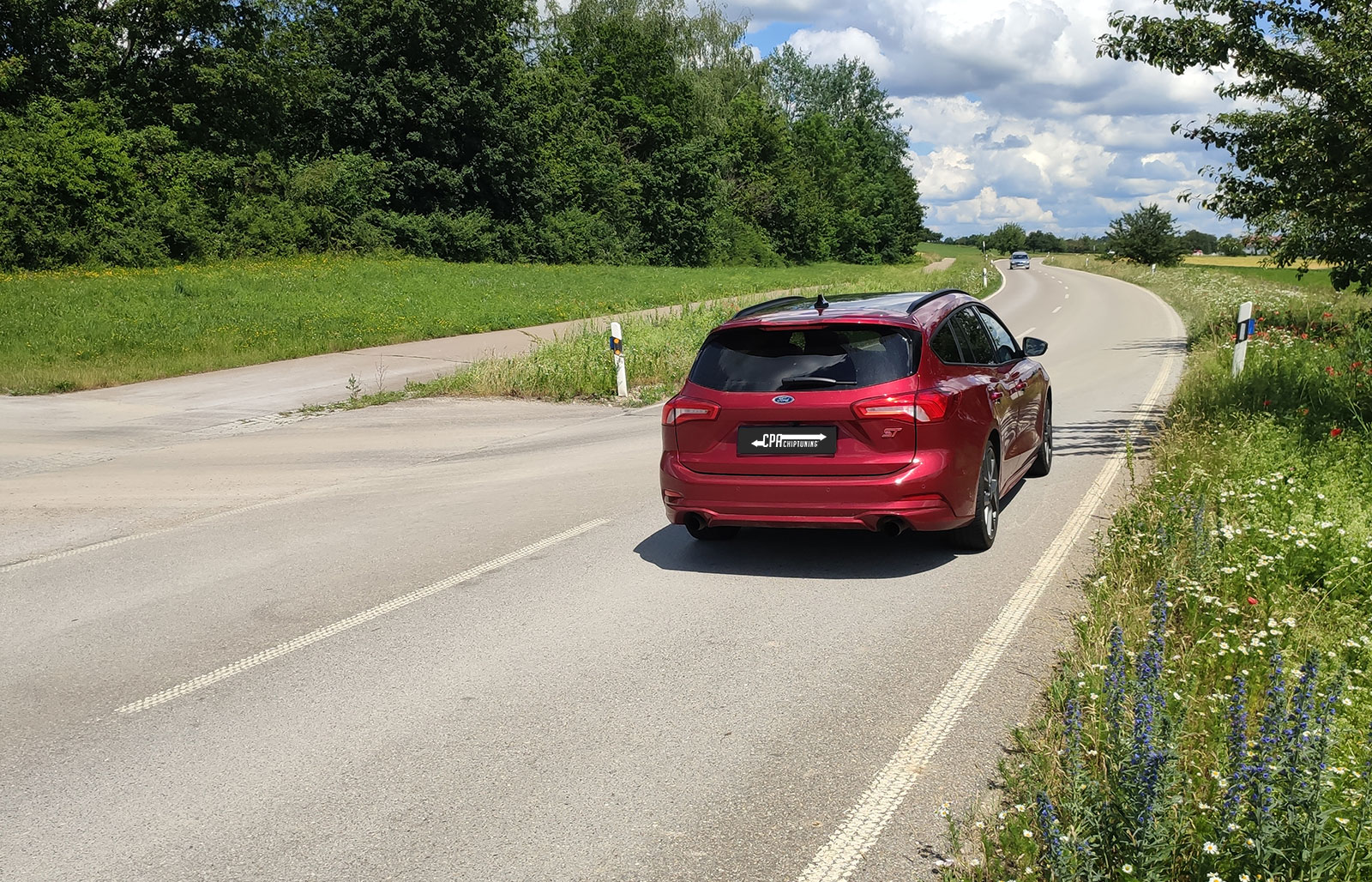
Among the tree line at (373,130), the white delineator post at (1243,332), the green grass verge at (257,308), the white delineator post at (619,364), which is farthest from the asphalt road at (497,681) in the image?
the tree line at (373,130)

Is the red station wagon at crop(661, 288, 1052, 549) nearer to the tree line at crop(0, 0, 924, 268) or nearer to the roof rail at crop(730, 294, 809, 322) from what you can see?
the roof rail at crop(730, 294, 809, 322)

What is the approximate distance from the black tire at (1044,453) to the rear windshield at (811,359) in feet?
10.6

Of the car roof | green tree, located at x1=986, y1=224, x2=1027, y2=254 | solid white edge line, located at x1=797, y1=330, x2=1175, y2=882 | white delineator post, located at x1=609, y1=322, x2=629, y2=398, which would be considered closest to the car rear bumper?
solid white edge line, located at x1=797, y1=330, x2=1175, y2=882

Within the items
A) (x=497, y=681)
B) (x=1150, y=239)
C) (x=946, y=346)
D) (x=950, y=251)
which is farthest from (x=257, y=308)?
(x=950, y=251)

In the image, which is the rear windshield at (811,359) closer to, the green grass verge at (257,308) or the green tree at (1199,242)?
the green grass verge at (257,308)

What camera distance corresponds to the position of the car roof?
6.38 m

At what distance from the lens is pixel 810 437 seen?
6129mm

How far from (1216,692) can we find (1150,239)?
79096 millimetres

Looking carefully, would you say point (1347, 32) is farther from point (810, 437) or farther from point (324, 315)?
point (324, 315)

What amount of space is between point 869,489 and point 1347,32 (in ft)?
22.4

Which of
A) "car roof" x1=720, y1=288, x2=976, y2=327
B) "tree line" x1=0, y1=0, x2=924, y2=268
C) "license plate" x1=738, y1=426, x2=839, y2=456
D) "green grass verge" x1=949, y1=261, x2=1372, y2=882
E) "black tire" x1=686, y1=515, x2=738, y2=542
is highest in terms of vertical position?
"tree line" x1=0, y1=0, x2=924, y2=268

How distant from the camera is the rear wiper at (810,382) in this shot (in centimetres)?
615

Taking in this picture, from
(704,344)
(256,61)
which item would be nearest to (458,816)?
(704,344)

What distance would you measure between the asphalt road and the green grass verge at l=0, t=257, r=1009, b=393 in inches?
444
